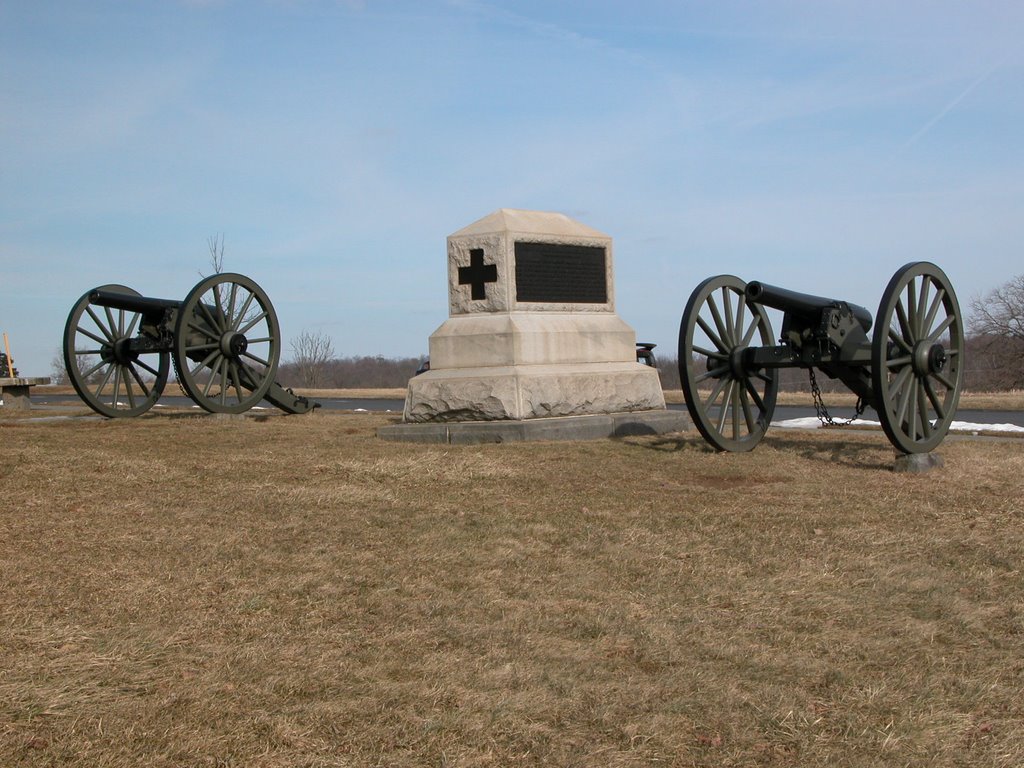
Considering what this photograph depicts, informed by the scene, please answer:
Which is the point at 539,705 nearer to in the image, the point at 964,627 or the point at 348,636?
the point at 348,636

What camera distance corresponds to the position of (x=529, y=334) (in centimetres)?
1216

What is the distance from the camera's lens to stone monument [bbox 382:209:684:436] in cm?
1196

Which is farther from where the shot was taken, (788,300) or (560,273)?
(560,273)

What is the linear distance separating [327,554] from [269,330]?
1069 cm

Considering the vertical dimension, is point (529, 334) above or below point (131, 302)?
below

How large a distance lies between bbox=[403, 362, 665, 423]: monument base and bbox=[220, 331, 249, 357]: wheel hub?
4003 millimetres

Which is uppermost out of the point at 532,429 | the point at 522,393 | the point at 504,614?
the point at 522,393

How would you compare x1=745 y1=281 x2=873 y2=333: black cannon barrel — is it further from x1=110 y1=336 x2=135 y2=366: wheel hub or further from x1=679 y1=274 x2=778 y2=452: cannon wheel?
x1=110 y1=336 x2=135 y2=366: wheel hub

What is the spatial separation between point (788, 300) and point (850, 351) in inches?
32.5

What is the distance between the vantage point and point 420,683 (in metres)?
4.39

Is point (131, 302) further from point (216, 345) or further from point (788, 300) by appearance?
point (788, 300)

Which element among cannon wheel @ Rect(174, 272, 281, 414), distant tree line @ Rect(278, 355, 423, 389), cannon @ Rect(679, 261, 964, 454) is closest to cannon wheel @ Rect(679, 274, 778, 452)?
cannon @ Rect(679, 261, 964, 454)

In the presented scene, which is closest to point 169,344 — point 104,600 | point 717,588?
point 104,600

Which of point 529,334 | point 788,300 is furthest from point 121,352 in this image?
point 788,300
